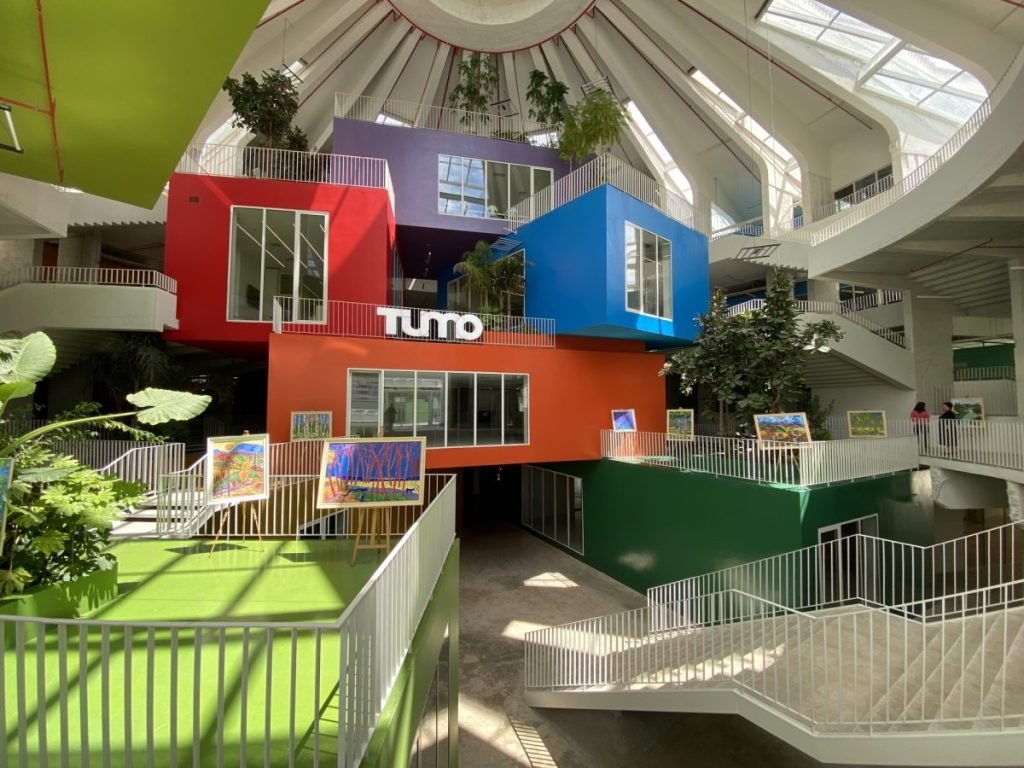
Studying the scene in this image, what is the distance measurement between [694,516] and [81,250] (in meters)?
21.0

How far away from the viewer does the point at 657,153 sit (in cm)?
2477

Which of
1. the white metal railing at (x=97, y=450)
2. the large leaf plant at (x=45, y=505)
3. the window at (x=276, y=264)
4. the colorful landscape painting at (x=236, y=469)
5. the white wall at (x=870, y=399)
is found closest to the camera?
the large leaf plant at (x=45, y=505)

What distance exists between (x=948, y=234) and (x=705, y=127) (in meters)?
13.8

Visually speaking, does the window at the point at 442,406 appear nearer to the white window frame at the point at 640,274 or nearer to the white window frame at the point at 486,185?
the white window frame at the point at 640,274

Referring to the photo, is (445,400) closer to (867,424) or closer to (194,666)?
(194,666)

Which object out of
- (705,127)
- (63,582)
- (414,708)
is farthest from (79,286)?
(705,127)

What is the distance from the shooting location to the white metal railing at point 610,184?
1370 centimetres

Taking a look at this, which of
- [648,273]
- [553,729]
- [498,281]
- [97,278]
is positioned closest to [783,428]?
[648,273]

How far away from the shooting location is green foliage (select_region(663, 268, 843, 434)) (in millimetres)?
11844

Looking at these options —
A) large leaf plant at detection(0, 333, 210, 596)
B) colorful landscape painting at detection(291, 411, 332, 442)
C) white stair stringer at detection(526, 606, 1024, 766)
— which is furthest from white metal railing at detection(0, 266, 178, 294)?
white stair stringer at detection(526, 606, 1024, 766)

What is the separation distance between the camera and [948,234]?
12.1 metres

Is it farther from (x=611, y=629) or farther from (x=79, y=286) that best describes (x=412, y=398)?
(x=79, y=286)

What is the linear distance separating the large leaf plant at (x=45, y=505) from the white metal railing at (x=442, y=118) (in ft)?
59.3

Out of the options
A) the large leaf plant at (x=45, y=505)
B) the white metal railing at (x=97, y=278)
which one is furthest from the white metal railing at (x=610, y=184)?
the large leaf plant at (x=45, y=505)
